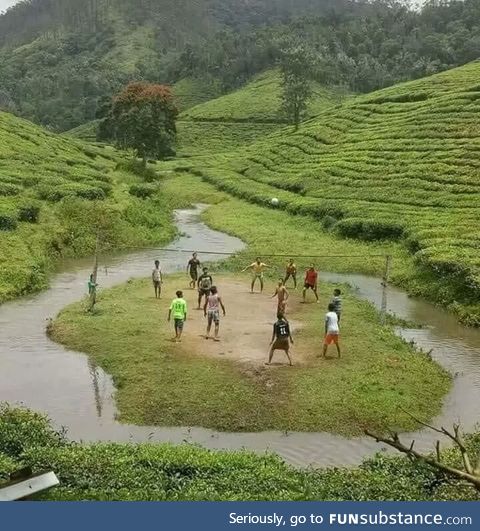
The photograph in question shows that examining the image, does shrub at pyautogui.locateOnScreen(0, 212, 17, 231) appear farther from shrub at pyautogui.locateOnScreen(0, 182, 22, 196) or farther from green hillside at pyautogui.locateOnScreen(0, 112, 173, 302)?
shrub at pyautogui.locateOnScreen(0, 182, 22, 196)

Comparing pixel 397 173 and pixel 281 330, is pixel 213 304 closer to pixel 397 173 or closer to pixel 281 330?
pixel 281 330

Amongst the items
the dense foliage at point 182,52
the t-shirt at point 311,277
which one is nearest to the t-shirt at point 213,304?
the t-shirt at point 311,277

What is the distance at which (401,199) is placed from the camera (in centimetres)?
3738

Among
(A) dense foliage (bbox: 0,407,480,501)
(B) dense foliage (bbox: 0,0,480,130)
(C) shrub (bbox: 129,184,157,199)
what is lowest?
(A) dense foliage (bbox: 0,407,480,501)

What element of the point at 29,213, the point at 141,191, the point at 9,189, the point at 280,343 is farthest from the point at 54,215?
the point at 280,343

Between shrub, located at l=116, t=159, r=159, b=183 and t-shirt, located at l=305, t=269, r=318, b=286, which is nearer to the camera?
t-shirt, located at l=305, t=269, r=318, b=286

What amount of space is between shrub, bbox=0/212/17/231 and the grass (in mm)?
10825

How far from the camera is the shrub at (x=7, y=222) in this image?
2911 centimetres

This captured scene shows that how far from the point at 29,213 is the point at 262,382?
19786mm

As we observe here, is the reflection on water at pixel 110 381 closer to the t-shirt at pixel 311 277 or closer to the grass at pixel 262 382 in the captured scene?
the grass at pixel 262 382

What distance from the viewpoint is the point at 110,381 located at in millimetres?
15836

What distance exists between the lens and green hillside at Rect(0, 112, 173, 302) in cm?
2636

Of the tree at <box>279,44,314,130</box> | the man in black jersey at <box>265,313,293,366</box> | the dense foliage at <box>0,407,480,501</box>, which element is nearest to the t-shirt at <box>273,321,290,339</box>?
the man in black jersey at <box>265,313,293,366</box>

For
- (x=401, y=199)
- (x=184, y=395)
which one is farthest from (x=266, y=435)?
(x=401, y=199)
